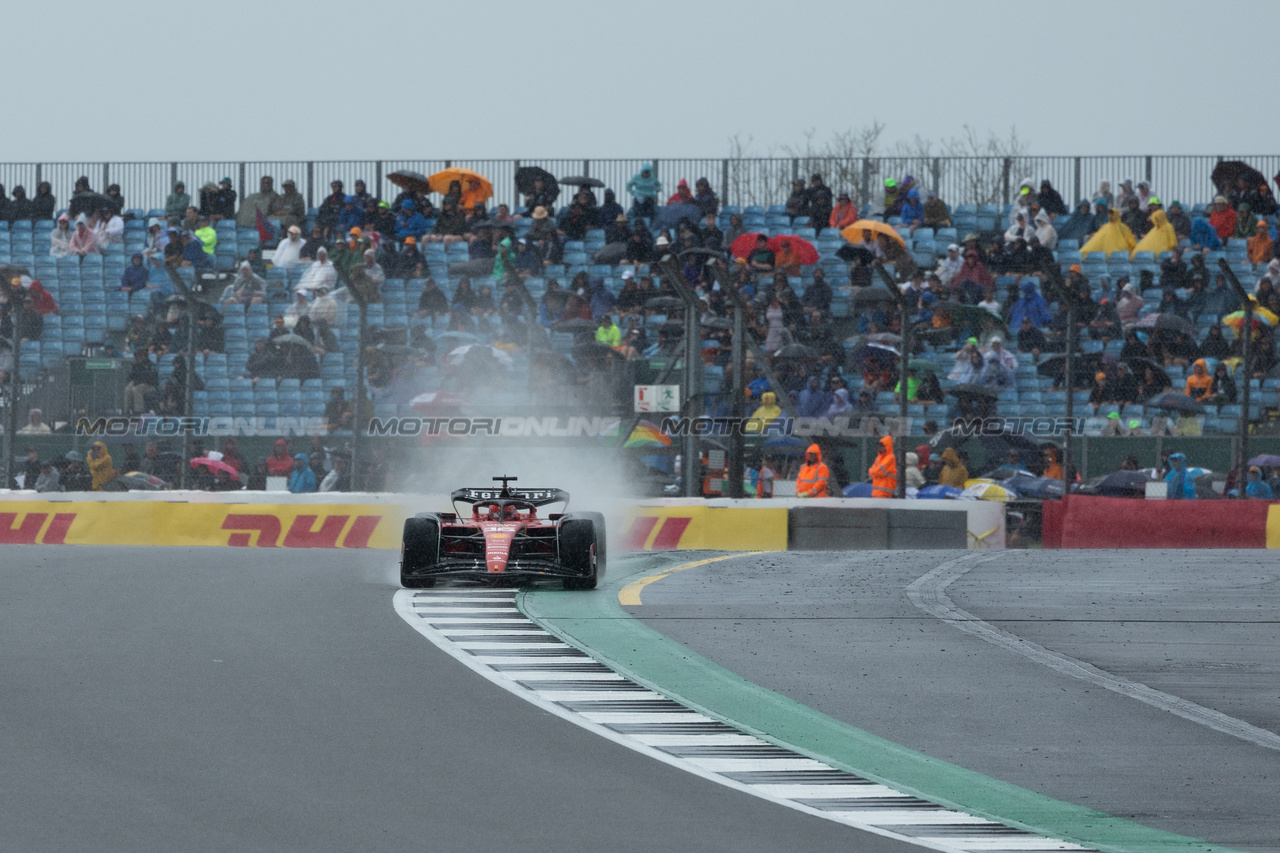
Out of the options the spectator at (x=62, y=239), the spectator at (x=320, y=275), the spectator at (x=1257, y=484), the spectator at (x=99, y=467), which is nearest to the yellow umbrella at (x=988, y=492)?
the spectator at (x=1257, y=484)

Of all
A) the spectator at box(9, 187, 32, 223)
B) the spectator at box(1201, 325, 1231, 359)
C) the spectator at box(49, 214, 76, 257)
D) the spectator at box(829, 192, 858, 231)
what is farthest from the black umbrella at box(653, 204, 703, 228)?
the spectator at box(9, 187, 32, 223)

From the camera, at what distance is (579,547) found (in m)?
13.8

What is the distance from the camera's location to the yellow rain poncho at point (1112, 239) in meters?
27.9

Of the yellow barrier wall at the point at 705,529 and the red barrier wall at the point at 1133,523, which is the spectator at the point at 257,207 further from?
the red barrier wall at the point at 1133,523

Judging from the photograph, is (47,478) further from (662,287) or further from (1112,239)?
(1112,239)

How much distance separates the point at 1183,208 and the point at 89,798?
26.2 m

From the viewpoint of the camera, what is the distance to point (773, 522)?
794 inches

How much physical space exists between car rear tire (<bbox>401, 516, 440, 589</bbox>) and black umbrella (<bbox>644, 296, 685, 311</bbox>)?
490 inches

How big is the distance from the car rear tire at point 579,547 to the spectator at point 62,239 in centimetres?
1908

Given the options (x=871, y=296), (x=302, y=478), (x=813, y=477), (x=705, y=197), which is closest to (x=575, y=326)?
(x=871, y=296)

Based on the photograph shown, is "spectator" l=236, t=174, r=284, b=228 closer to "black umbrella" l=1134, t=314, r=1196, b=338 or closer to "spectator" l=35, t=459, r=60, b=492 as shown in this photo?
"spectator" l=35, t=459, r=60, b=492

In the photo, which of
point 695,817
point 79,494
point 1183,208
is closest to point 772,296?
point 1183,208

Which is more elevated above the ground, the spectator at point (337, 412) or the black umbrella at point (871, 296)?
the black umbrella at point (871, 296)

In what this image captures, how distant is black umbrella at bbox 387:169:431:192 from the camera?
3086 cm
